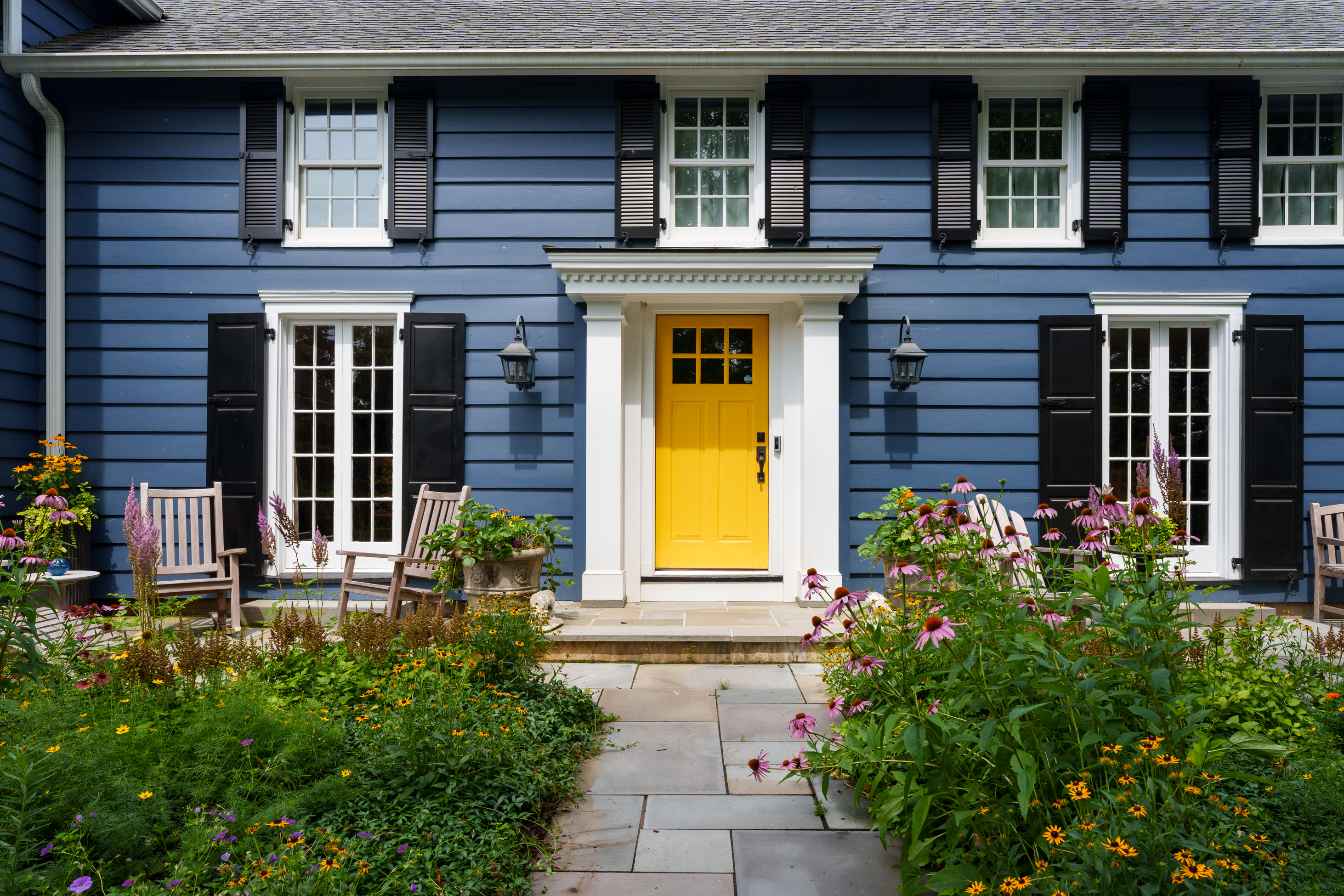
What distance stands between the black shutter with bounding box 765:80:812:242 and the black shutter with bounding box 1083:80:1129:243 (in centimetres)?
198

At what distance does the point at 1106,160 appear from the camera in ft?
17.2

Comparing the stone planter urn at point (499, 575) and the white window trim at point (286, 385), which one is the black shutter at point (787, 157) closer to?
the white window trim at point (286, 385)

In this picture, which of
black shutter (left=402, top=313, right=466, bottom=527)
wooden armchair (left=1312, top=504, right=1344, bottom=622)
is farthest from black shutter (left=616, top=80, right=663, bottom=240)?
wooden armchair (left=1312, top=504, right=1344, bottom=622)

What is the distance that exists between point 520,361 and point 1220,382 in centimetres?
494

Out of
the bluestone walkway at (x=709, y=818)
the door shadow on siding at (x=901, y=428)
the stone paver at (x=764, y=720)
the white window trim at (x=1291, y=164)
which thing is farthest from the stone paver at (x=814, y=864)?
the white window trim at (x=1291, y=164)

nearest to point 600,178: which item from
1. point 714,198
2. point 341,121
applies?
point 714,198

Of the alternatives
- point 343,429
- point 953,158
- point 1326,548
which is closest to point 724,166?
point 953,158

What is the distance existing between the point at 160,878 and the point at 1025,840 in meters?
2.07

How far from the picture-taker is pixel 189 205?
17.5ft

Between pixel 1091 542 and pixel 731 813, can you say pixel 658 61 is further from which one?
pixel 731 813

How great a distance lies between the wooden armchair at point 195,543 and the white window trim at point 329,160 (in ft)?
6.20

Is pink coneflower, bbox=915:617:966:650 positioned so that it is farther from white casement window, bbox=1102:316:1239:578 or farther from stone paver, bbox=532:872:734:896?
white casement window, bbox=1102:316:1239:578

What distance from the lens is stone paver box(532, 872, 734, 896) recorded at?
1.93 meters

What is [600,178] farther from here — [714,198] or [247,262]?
[247,262]
